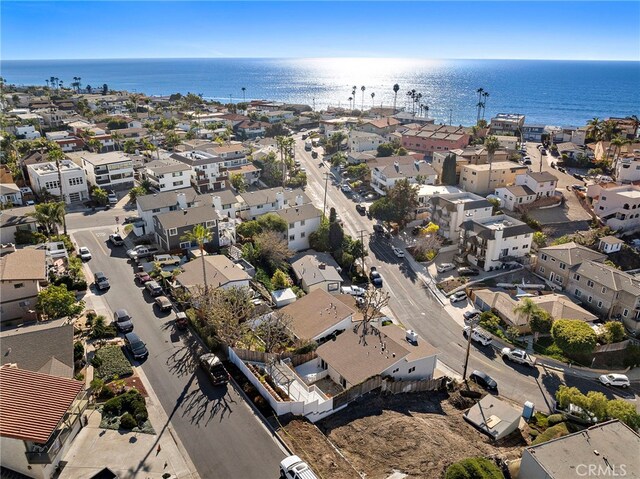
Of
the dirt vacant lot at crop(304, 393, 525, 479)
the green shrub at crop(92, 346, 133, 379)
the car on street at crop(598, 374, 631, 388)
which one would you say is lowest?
the car on street at crop(598, 374, 631, 388)

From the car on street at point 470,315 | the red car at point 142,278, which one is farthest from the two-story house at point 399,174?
the red car at point 142,278

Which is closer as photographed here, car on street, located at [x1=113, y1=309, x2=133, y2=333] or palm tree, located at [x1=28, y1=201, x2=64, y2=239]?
car on street, located at [x1=113, y1=309, x2=133, y2=333]

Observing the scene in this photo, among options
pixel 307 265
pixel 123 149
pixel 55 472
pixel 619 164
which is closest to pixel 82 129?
pixel 123 149

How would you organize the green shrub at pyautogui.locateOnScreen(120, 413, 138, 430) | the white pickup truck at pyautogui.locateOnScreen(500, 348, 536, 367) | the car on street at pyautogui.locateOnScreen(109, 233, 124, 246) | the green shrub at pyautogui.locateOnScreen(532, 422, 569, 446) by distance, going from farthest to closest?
the car on street at pyautogui.locateOnScreen(109, 233, 124, 246) < the white pickup truck at pyautogui.locateOnScreen(500, 348, 536, 367) < the green shrub at pyautogui.locateOnScreen(532, 422, 569, 446) < the green shrub at pyautogui.locateOnScreen(120, 413, 138, 430)

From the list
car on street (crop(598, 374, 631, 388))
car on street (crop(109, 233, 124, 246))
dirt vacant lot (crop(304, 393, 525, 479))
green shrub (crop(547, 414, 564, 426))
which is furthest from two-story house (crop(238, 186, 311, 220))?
green shrub (crop(547, 414, 564, 426))

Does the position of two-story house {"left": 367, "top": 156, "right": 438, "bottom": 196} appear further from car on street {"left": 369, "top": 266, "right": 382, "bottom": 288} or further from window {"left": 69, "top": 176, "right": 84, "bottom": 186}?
window {"left": 69, "top": 176, "right": 84, "bottom": 186}
